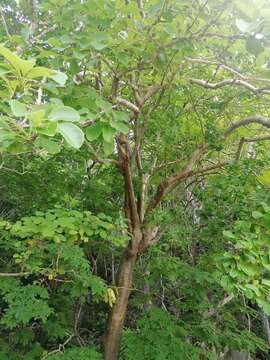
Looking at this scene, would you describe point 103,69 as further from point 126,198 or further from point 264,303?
point 264,303

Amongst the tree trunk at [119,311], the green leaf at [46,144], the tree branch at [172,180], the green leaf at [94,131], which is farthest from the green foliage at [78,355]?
the green leaf at [46,144]

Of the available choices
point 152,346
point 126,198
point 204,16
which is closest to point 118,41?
point 204,16

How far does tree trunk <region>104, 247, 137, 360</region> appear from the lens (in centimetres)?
259

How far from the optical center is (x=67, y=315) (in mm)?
3076

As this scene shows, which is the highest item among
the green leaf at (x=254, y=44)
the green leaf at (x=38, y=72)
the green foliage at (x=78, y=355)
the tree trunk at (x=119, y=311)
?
the green leaf at (x=254, y=44)

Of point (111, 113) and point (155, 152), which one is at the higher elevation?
point (155, 152)

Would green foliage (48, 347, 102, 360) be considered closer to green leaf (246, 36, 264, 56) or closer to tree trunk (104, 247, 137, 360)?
tree trunk (104, 247, 137, 360)

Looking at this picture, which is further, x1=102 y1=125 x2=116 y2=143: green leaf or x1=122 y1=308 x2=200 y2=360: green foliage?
x1=122 y1=308 x2=200 y2=360: green foliage

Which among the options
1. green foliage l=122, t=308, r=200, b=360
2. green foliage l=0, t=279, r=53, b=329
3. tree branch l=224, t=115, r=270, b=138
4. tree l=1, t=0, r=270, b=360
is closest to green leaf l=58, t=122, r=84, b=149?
tree l=1, t=0, r=270, b=360

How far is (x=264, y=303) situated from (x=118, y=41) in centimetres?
120

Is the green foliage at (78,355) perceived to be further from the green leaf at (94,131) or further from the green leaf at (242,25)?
the green leaf at (242,25)

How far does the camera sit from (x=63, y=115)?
26.5 inches

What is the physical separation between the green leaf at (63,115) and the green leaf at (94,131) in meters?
0.45

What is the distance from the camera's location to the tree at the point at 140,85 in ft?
2.74
